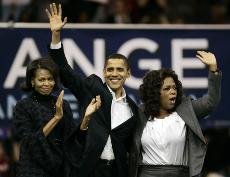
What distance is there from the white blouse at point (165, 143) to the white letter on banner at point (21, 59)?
253cm

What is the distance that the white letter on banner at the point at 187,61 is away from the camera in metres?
10.9

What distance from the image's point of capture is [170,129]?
8562mm

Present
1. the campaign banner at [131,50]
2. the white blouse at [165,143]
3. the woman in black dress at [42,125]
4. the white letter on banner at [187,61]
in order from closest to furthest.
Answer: the woman in black dress at [42,125] < the white blouse at [165,143] < the campaign banner at [131,50] < the white letter on banner at [187,61]

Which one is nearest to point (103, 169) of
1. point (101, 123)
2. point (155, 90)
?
point (101, 123)

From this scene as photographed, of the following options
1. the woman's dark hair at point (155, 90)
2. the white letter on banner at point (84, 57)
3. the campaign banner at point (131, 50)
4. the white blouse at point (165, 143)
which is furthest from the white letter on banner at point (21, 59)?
the white blouse at point (165, 143)

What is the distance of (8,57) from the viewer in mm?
10805

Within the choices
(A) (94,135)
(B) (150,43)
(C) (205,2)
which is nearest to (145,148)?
(A) (94,135)

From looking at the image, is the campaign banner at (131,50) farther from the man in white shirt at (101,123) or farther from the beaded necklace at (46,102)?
the beaded necklace at (46,102)

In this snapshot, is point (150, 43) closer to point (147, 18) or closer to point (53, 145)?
point (147, 18)

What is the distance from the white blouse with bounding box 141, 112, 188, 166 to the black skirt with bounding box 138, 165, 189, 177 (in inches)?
1.3

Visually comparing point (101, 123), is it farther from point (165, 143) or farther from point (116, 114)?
point (165, 143)

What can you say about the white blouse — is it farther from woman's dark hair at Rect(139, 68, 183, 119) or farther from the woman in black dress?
the woman in black dress

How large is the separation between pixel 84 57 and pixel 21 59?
67 centimetres

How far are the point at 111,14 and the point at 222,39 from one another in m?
1.96
